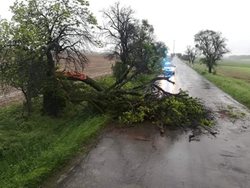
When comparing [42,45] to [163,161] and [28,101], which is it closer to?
[28,101]

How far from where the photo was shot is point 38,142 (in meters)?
13.4

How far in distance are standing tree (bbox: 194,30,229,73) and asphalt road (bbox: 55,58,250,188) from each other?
125 feet

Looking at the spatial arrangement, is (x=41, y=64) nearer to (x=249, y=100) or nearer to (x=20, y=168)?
(x=20, y=168)

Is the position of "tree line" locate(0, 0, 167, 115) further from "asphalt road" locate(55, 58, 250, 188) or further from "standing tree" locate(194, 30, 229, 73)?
"standing tree" locate(194, 30, 229, 73)

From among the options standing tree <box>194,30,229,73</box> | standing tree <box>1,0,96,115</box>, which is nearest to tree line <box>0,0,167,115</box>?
standing tree <box>1,0,96,115</box>

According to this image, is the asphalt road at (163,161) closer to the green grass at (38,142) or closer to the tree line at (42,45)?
the green grass at (38,142)

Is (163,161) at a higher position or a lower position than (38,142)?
higher

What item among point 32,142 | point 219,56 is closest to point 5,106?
point 32,142

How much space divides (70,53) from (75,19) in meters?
2.16

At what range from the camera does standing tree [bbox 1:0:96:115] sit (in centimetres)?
1648

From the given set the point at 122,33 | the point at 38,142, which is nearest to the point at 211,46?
the point at 122,33

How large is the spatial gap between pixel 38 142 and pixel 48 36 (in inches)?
244

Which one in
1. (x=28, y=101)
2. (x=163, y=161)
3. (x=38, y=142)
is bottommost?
(x=38, y=142)

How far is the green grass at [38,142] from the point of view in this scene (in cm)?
841
